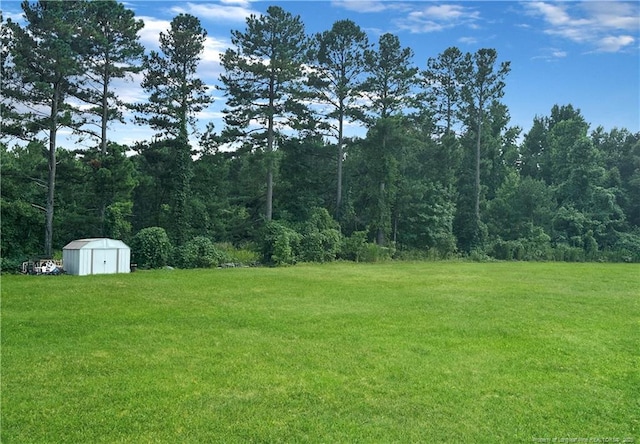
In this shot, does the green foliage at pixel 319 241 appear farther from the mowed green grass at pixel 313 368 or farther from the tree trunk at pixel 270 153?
the mowed green grass at pixel 313 368

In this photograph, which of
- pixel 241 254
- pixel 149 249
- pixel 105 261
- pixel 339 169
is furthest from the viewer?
pixel 339 169

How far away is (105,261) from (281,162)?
1506cm

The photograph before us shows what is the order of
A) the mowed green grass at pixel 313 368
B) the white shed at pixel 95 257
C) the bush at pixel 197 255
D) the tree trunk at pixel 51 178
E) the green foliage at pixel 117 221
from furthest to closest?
1. the green foliage at pixel 117 221
2. the bush at pixel 197 255
3. the tree trunk at pixel 51 178
4. the white shed at pixel 95 257
5. the mowed green grass at pixel 313 368

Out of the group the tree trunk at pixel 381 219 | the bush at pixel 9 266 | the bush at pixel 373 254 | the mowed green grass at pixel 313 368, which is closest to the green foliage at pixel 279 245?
the bush at pixel 373 254

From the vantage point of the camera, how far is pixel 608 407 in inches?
216

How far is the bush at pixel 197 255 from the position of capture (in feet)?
65.7

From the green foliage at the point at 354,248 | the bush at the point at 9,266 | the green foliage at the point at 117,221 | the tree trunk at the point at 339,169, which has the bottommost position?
the bush at the point at 9,266

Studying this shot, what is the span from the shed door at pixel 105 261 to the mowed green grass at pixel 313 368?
366 cm

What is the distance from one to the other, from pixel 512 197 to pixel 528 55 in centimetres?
1880

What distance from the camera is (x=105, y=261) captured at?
1658 centimetres

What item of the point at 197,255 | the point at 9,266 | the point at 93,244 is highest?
the point at 93,244

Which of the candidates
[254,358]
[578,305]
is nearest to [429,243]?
[578,305]

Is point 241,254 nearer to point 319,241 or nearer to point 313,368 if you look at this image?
point 319,241

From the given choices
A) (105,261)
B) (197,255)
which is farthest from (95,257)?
(197,255)
